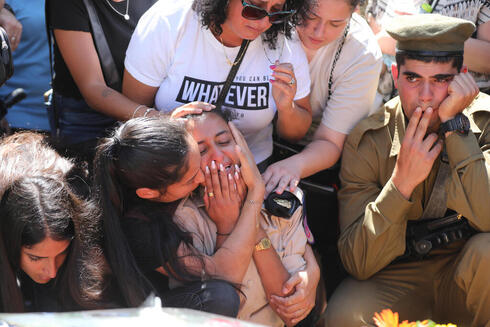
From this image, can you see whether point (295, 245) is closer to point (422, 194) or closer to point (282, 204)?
point (282, 204)

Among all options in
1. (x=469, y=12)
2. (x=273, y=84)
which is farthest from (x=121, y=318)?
(x=469, y=12)

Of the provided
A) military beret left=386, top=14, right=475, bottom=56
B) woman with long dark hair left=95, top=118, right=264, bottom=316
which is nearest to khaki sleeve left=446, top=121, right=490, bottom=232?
military beret left=386, top=14, right=475, bottom=56

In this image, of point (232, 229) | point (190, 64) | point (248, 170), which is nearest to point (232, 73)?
point (190, 64)

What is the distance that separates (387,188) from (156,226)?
1.13 metres

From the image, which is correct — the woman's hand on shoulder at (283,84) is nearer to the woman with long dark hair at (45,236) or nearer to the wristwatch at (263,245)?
the wristwatch at (263,245)

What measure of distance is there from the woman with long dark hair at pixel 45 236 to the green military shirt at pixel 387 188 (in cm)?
127

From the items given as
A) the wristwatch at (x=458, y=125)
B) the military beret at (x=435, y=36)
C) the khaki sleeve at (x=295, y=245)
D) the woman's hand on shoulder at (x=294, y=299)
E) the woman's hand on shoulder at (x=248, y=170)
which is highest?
the military beret at (x=435, y=36)

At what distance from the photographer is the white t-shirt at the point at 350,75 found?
10.4 feet

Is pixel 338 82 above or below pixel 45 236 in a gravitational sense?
above

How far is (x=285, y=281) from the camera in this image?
267cm

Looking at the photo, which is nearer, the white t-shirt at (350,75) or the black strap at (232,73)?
the black strap at (232,73)

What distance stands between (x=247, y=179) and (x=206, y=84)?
0.50 metres

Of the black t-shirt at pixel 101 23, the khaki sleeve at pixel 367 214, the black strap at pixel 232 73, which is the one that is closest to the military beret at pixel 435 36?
the khaki sleeve at pixel 367 214

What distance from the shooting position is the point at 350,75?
125 inches
